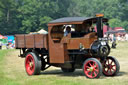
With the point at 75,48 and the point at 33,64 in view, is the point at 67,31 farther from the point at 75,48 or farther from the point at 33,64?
the point at 33,64

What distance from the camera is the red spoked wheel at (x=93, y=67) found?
9.84 meters

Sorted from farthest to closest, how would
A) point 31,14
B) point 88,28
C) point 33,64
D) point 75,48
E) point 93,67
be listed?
1. point 31,14
2. point 33,64
3. point 88,28
4. point 75,48
5. point 93,67

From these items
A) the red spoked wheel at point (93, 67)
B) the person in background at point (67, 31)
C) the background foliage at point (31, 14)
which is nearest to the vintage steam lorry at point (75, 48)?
the red spoked wheel at point (93, 67)

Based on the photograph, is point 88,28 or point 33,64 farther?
point 33,64

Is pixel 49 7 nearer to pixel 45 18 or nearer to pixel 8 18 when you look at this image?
pixel 45 18

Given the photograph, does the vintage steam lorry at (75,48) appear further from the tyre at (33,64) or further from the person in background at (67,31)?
the person in background at (67,31)

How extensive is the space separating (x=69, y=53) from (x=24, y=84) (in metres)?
2.38

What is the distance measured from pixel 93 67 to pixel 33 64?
2.95 meters

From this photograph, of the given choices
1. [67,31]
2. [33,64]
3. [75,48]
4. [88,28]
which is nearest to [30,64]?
[33,64]

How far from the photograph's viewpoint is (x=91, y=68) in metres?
10.1

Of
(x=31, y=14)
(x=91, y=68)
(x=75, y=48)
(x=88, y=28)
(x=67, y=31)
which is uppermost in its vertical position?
(x=31, y=14)

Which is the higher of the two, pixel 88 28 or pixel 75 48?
pixel 88 28

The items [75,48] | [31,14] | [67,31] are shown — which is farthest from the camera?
[31,14]

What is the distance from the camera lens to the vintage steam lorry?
33.8ft
